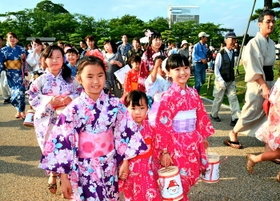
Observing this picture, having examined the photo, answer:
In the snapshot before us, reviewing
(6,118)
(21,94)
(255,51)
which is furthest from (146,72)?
(6,118)

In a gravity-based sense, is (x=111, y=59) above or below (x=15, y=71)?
above

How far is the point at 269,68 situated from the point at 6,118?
245 inches

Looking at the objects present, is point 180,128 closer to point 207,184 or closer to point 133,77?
point 207,184

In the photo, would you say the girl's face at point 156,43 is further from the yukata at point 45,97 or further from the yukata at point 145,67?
the yukata at point 45,97

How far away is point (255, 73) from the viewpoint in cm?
393

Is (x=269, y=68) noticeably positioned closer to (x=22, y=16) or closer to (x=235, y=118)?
(x=235, y=118)

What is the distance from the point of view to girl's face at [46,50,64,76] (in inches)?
126

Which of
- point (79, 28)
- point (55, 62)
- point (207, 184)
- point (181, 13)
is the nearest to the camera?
point (55, 62)

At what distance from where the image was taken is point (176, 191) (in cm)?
232

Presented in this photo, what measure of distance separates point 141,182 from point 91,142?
0.71 metres

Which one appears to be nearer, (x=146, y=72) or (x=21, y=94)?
(x=146, y=72)

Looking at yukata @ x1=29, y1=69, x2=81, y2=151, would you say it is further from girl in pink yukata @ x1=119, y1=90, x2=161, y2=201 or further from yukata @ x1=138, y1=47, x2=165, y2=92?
yukata @ x1=138, y1=47, x2=165, y2=92

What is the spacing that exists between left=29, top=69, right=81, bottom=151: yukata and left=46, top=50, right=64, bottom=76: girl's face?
6cm

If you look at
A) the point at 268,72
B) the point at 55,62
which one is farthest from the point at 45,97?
the point at 268,72
